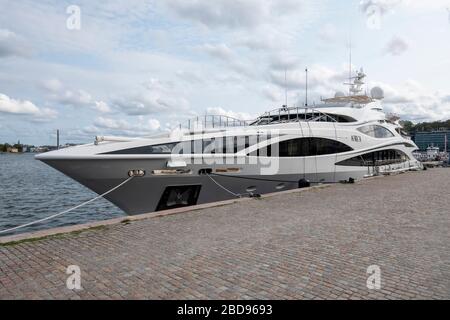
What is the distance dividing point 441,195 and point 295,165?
536 cm

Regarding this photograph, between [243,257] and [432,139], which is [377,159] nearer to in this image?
[243,257]

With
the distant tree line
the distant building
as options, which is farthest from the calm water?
the distant tree line

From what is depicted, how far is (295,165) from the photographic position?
46.6ft

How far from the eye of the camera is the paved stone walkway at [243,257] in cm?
438

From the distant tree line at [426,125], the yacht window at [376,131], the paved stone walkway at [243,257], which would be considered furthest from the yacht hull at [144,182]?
the distant tree line at [426,125]

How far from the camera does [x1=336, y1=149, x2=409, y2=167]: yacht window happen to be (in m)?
17.5

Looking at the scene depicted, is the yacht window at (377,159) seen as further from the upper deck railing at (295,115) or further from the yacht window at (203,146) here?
the yacht window at (203,146)

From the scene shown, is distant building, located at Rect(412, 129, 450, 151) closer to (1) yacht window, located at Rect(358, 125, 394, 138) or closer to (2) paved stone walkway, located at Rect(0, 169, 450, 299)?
(1) yacht window, located at Rect(358, 125, 394, 138)

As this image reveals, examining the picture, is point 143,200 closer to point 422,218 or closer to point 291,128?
point 291,128

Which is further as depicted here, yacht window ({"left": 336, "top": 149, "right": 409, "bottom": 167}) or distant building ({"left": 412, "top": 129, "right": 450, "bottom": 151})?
distant building ({"left": 412, "top": 129, "right": 450, "bottom": 151})

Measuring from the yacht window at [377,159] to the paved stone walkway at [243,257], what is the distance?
8.38 m

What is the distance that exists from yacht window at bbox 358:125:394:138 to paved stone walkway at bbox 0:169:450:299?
9.88 metres

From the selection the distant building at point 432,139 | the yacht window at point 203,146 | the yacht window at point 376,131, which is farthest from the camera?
the distant building at point 432,139
